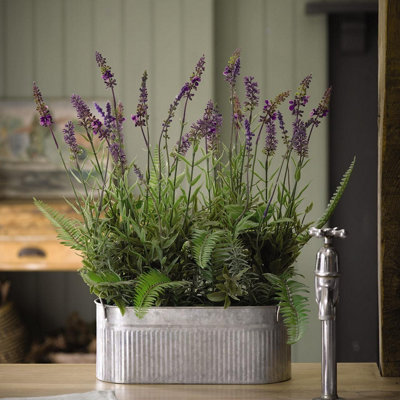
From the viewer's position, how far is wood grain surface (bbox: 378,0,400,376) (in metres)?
1.16

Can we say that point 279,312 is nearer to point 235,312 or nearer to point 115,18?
point 235,312

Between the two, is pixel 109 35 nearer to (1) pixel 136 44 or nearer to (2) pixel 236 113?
(1) pixel 136 44

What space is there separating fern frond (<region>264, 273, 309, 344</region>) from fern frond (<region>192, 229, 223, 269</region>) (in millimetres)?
108

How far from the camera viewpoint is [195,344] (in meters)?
1.08

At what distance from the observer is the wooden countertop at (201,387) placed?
3.44ft

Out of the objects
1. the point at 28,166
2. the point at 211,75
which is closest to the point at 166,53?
the point at 211,75

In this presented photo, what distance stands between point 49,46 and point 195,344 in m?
2.87

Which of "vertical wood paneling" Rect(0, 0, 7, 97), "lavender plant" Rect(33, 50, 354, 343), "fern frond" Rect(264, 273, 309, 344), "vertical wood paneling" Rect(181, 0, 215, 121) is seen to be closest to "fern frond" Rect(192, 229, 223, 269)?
"lavender plant" Rect(33, 50, 354, 343)

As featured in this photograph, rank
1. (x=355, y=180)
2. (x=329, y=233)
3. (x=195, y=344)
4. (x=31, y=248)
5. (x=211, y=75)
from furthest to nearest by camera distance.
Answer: (x=355, y=180), (x=211, y=75), (x=31, y=248), (x=195, y=344), (x=329, y=233)

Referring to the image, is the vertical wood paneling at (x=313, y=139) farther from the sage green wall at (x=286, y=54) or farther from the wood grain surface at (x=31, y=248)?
the wood grain surface at (x=31, y=248)

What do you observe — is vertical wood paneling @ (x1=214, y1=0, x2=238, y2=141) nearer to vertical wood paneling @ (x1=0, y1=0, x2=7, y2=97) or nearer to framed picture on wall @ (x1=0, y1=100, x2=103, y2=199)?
framed picture on wall @ (x1=0, y1=100, x2=103, y2=199)

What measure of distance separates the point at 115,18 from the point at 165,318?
275cm

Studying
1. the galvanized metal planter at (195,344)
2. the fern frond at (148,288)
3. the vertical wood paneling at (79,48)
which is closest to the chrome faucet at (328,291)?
the galvanized metal planter at (195,344)

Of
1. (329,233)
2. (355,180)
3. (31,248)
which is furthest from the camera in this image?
(355,180)
